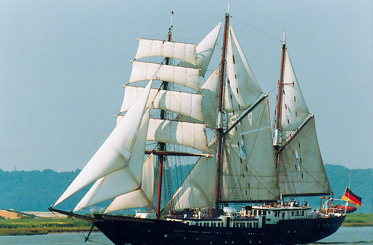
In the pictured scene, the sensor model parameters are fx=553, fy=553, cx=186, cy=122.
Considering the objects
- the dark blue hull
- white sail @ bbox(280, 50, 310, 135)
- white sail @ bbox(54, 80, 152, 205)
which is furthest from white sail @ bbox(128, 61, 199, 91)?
white sail @ bbox(280, 50, 310, 135)

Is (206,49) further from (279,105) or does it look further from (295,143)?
(295,143)

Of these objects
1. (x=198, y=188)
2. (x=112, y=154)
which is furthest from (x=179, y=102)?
(x=112, y=154)

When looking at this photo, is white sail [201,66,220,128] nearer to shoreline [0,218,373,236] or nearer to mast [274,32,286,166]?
mast [274,32,286,166]

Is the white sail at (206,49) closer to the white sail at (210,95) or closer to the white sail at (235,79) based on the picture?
the white sail at (210,95)

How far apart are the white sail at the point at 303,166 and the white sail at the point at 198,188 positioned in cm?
1335

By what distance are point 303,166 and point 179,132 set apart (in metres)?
21.1

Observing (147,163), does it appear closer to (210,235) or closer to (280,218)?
(210,235)

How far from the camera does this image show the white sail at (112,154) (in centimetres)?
4781

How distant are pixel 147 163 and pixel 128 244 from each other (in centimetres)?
896

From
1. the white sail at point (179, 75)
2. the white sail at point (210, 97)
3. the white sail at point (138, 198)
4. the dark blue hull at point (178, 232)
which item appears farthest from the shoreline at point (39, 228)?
the white sail at point (179, 75)

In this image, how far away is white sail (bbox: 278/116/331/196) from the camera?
Answer: 71.9 metres

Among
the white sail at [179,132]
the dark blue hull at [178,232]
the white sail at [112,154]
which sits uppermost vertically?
the white sail at [179,132]

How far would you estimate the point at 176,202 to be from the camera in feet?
192

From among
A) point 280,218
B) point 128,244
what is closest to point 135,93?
point 128,244
